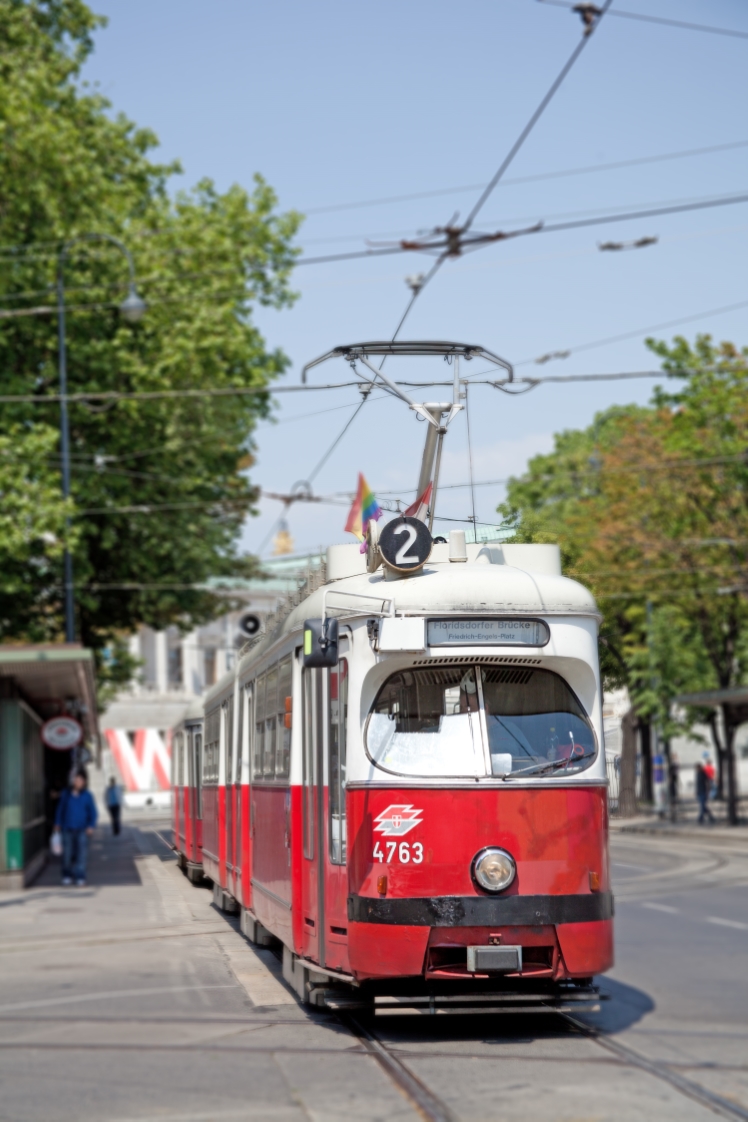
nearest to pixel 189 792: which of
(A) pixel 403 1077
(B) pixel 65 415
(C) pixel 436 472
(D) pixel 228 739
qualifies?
(D) pixel 228 739

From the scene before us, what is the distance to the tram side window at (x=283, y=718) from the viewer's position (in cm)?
1008

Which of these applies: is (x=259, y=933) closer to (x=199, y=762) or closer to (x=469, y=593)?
(x=469, y=593)

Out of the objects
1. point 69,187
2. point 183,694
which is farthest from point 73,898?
point 183,694

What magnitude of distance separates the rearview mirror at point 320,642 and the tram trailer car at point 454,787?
0.05m

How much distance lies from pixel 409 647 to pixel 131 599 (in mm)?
27097

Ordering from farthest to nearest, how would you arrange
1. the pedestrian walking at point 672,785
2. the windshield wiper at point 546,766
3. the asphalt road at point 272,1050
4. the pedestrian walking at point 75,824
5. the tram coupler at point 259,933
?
the pedestrian walking at point 672,785 → the pedestrian walking at point 75,824 → the tram coupler at point 259,933 → the windshield wiper at point 546,766 → the asphalt road at point 272,1050

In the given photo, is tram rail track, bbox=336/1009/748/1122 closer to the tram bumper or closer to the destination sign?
the tram bumper

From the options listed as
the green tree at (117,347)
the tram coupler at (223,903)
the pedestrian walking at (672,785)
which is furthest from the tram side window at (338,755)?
the pedestrian walking at (672,785)

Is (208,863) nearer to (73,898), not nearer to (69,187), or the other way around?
(73,898)

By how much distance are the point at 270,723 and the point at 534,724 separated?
2803 mm

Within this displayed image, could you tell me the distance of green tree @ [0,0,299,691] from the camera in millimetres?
30531

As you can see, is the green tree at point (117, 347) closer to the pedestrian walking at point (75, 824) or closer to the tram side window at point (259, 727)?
the pedestrian walking at point (75, 824)

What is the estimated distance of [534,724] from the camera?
8828 millimetres

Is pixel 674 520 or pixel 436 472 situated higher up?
pixel 674 520
